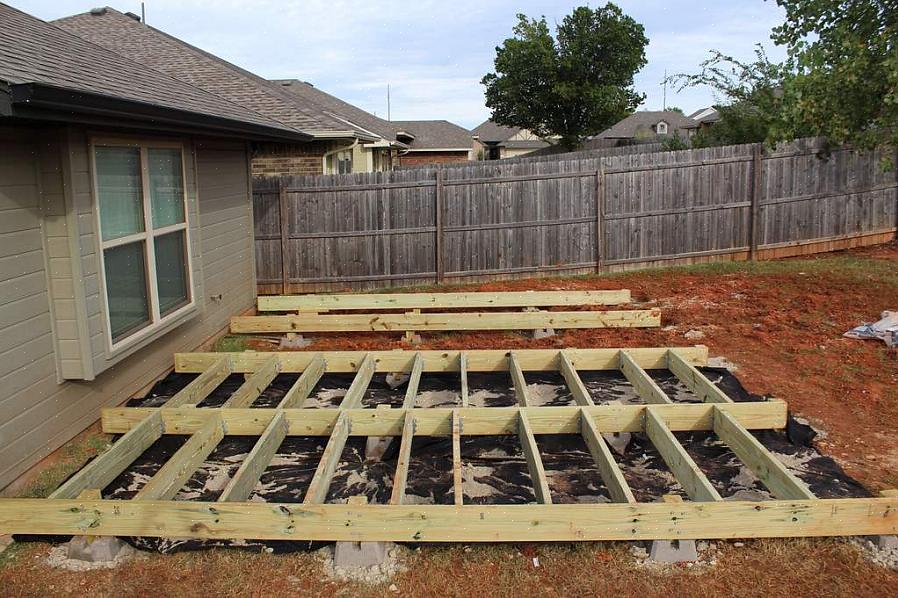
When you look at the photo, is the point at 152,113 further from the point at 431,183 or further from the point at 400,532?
the point at 431,183

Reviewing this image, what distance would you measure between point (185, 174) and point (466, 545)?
5232mm

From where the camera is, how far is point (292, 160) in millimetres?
15422

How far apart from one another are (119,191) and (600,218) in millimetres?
9607

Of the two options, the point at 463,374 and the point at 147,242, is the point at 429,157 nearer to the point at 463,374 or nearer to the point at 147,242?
the point at 147,242

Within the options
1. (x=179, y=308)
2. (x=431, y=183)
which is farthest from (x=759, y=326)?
(x=179, y=308)

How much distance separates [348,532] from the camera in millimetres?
4062

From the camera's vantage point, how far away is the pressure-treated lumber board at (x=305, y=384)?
6083 mm

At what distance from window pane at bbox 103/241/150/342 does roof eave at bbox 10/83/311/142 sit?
3.75 feet

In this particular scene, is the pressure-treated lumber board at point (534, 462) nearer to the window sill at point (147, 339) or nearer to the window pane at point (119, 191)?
the window sill at point (147, 339)

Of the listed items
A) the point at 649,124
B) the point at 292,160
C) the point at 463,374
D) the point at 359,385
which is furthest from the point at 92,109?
the point at 649,124

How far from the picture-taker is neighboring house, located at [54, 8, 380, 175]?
43.8 feet

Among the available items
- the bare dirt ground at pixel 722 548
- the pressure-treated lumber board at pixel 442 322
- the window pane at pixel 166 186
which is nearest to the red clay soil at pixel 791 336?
the bare dirt ground at pixel 722 548

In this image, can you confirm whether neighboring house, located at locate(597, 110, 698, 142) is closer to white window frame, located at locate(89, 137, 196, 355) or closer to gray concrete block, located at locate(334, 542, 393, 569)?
white window frame, located at locate(89, 137, 196, 355)

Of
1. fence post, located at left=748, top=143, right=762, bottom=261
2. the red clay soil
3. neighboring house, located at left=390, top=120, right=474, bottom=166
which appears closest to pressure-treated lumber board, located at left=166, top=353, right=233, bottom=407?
the red clay soil
